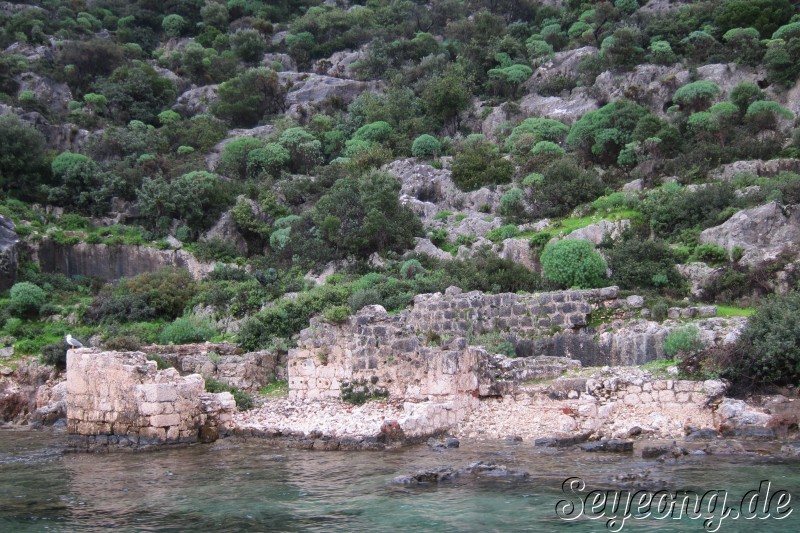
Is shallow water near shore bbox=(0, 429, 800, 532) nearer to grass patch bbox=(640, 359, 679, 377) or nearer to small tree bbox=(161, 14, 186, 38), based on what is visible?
grass patch bbox=(640, 359, 679, 377)

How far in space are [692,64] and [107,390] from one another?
3937 cm

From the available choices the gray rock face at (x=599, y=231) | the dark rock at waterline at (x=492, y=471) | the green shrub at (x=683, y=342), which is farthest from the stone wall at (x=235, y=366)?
the gray rock face at (x=599, y=231)

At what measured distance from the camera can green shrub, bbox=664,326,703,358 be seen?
15.5 m

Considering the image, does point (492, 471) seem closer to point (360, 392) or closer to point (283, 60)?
Answer: point (360, 392)

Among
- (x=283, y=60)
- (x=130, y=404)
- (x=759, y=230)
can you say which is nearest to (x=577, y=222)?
(x=759, y=230)

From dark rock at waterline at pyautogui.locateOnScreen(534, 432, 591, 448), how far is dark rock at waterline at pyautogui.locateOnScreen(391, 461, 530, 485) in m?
2.18

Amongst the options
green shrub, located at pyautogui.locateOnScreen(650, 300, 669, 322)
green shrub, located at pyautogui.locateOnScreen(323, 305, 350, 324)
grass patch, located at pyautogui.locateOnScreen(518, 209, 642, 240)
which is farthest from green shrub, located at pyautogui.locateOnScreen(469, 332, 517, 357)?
grass patch, located at pyautogui.locateOnScreen(518, 209, 642, 240)

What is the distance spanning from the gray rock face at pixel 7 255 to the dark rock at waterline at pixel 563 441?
1057 inches

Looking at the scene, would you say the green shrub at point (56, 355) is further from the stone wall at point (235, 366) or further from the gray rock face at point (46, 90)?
the gray rock face at point (46, 90)

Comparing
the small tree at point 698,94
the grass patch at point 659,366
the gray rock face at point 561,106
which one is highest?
the gray rock face at point 561,106

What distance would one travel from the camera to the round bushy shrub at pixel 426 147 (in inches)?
1678

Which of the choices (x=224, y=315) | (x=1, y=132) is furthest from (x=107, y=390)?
(x=1, y=132)

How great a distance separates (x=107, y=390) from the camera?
51.3 ft

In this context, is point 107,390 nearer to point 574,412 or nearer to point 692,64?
point 574,412
